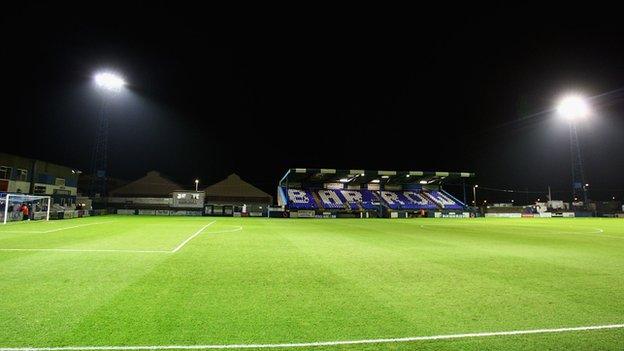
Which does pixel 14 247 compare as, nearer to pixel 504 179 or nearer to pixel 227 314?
pixel 227 314

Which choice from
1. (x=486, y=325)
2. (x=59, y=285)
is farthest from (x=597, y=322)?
(x=59, y=285)

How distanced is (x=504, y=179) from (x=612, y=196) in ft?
124

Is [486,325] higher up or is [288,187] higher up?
[288,187]

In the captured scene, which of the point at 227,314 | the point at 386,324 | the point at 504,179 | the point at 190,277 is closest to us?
the point at 386,324

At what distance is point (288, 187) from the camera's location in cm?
5584

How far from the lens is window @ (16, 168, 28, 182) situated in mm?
48141

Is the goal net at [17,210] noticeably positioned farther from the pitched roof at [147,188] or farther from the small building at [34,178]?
the pitched roof at [147,188]

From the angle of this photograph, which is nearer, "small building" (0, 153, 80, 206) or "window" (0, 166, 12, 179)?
"window" (0, 166, 12, 179)

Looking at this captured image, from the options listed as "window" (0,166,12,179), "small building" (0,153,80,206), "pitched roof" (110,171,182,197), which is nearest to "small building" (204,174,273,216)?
"pitched roof" (110,171,182,197)

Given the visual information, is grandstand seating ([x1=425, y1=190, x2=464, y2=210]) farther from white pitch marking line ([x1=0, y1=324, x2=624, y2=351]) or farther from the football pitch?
white pitch marking line ([x1=0, y1=324, x2=624, y2=351])

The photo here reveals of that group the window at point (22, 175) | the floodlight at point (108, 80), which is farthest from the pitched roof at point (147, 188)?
the floodlight at point (108, 80)

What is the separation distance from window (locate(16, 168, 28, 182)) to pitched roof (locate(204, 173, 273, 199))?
3372 cm

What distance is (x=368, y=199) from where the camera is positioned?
54312 millimetres

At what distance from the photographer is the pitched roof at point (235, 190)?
77.4m
